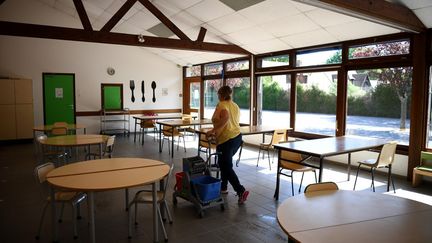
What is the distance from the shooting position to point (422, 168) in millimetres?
4703

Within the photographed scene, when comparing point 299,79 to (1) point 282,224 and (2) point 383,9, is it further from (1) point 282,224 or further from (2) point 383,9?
(1) point 282,224

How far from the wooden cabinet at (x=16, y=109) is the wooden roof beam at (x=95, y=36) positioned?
3.44m

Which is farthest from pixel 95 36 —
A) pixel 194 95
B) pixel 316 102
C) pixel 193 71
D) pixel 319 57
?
pixel 194 95

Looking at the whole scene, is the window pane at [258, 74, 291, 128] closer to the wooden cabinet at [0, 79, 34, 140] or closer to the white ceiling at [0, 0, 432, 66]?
the white ceiling at [0, 0, 432, 66]

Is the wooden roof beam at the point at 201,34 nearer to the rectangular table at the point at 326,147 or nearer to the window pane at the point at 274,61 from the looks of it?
the window pane at the point at 274,61

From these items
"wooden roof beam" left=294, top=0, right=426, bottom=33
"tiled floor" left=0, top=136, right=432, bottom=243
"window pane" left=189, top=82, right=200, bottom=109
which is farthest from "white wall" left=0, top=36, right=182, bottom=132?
"wooden roof beam" left=294, top=0, right=426, bottom=33

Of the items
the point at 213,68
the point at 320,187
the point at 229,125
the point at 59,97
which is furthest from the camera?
the point at 213,68

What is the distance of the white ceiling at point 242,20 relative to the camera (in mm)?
5230

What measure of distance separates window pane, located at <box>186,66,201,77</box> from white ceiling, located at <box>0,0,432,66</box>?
1.21 m

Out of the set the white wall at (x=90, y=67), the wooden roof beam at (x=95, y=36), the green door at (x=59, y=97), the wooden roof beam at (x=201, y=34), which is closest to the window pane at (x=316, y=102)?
the wooden roof beam at (x=95, y=36)

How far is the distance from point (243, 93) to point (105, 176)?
6483 millimetres

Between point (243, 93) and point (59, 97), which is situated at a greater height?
point (243, 93)

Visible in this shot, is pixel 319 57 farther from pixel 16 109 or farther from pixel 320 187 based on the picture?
pixel 16 109

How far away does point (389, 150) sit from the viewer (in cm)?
437
